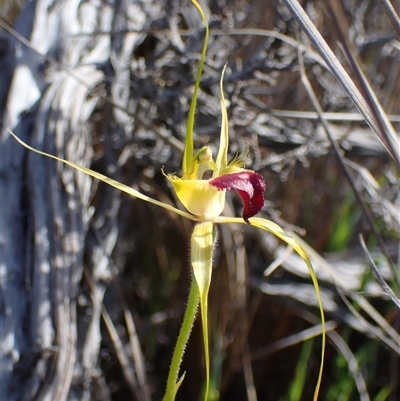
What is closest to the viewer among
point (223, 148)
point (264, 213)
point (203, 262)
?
point (203, 262)

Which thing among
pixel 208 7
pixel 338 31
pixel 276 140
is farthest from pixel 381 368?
pixel 338 31

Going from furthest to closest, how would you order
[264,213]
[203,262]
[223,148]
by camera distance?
[264,213], [223,148], [203,262]

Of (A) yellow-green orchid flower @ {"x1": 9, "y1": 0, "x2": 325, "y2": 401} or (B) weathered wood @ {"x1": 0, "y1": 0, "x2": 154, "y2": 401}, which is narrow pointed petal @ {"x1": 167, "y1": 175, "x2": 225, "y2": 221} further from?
(B) weathered wood @ {"x1": 0, "y1": 0, "x2": 154, "y2": 401}

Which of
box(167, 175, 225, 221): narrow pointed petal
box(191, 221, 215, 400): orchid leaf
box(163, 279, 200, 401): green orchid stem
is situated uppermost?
box(167, 175, 225, 221): narrow pointed petal

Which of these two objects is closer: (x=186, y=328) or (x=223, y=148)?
(x=186, y=328)

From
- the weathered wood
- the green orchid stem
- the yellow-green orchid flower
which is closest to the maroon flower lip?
the yellow-green orchid flower

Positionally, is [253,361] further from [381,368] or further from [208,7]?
[208,7]

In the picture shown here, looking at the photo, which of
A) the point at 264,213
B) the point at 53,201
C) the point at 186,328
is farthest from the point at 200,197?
the point at 264,213

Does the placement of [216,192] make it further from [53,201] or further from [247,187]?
[53,201]
